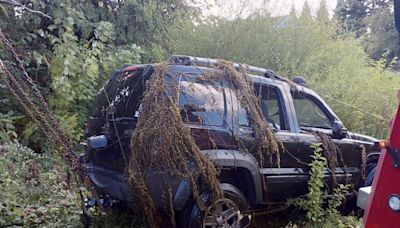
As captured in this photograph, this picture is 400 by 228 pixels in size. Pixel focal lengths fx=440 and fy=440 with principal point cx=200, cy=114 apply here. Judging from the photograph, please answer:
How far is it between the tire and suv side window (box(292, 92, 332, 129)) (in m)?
1.57

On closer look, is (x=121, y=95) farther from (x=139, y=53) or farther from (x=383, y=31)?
(x=383, y=31)

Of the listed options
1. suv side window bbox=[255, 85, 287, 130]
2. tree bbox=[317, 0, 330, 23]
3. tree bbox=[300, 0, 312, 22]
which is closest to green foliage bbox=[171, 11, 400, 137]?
tree bbox=[300, 0, 312, 22]

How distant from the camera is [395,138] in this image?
8.80 feet

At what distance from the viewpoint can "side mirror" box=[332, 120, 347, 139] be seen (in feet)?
18.3

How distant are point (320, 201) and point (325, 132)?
102cm

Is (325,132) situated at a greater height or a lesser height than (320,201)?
greater

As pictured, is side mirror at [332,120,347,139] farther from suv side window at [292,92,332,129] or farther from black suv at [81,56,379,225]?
suv side window at [292,92,332,129]

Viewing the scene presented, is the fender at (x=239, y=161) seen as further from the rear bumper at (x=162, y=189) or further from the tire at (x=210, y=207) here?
the rear bumper at (x=162, y=189)

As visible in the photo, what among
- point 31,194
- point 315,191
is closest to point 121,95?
point 31,194

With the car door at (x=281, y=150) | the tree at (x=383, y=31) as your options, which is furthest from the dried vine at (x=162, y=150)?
the tree at (x=383, y=31)

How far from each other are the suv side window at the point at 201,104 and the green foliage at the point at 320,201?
1.32m

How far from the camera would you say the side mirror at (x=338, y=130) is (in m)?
5.57

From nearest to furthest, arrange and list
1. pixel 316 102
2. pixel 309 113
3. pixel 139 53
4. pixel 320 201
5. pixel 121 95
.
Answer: pixel 121 95, pixel 320 201, pixel 316 102, pixel 309 113, pixel 139 53

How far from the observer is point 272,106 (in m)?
5.27
